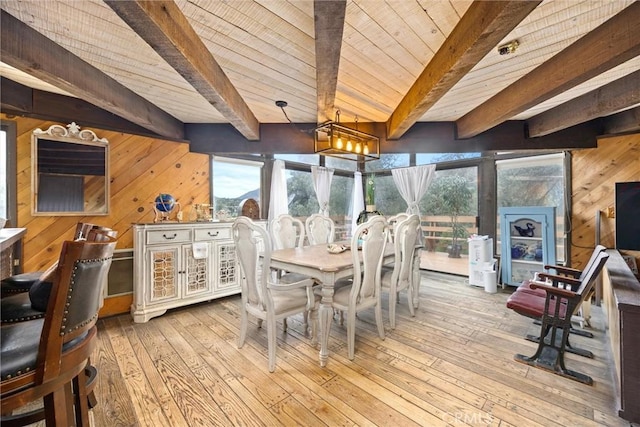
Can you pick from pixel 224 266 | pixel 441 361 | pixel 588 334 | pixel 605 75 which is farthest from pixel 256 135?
pixel 588 334

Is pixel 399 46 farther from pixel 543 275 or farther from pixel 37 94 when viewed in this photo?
pixel 37 94

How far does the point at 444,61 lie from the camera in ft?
5.51

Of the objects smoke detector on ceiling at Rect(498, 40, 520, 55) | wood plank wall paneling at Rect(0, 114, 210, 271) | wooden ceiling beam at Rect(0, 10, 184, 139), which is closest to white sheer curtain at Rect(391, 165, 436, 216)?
smoke detector on ceiling at Rect(498, 40, 520, 55)

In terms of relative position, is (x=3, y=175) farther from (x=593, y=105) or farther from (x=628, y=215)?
(x=628, y=215)

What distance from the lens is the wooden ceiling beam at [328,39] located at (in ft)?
3.80

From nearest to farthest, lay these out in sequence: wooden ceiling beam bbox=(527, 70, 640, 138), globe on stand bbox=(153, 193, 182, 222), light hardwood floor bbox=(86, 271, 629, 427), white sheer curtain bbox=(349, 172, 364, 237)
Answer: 1. light hardwood floor bbox=(86, 271, 629, 427)
2. wooden ceiling beam bbox=(527, 70, 640, 138)
3. globe on stand bbox=(153, 193, 182, 222)
4. white sheer curtain bbox=(349, 172, 364, 237)

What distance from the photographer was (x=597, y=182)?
11.0 ft

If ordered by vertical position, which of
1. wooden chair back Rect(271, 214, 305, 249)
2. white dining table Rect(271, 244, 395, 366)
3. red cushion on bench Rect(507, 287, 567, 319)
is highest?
wooden chair back Rect(271, 214, 305, 249)

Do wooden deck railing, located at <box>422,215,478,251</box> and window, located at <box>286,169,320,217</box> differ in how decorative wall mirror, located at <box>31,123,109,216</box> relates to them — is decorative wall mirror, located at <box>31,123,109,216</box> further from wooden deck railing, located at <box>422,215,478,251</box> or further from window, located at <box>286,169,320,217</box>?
wooden deck railing, located at <box>422,215,478,251</box>

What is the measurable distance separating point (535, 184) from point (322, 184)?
3.38 metres

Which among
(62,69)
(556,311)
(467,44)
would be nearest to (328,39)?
(467,44)

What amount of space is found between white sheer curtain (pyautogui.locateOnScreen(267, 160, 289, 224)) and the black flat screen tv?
4101 millimetres

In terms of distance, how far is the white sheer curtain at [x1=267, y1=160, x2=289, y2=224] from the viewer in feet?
14.0

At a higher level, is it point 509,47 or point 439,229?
point 509,47
